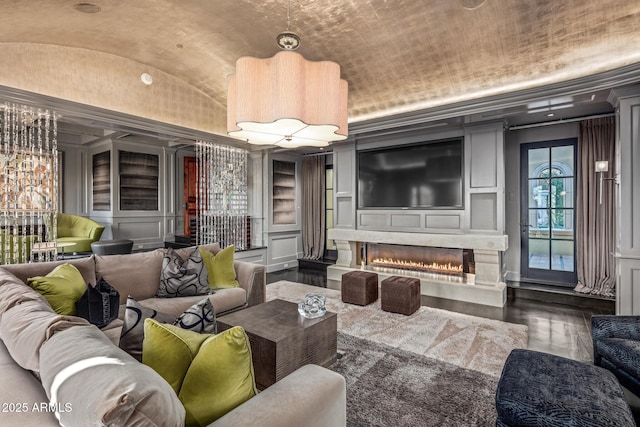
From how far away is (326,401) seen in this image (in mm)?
1212

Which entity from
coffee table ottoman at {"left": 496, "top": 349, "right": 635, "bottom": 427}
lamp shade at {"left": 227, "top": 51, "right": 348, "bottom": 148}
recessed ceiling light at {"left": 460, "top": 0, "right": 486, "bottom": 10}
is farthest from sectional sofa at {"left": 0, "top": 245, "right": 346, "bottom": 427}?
recessed ceiling light at {"left": 460, "top": 0, "right": 486, "bottom": 10}

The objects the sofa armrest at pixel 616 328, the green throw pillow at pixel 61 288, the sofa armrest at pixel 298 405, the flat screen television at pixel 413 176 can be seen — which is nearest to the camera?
the sofa armrest at pixel 298 405

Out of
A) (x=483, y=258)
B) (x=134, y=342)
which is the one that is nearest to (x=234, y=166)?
(x=483, y=258)

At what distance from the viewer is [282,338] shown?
2277mm

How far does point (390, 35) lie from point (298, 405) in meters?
3.72

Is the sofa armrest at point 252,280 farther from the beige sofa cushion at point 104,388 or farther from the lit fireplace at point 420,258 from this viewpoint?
the beige sofa cushion at point 104,388

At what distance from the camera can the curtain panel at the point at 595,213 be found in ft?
14.4

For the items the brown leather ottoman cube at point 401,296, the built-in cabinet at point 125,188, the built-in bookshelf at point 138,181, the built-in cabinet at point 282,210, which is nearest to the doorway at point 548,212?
the brown leather ottoman cube at point 401,296

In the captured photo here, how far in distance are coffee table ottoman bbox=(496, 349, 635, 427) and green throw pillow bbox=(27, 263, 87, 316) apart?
270 centimetres

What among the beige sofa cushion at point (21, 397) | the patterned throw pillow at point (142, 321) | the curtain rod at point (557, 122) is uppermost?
the curtain rod at point (557, 122)

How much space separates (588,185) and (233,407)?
535 cm

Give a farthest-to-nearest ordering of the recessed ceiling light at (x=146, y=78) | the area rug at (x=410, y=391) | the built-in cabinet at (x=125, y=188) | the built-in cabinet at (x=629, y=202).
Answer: the built-in cabinet at (x=125, y=188), the recessed ceiling light at (x=146, y=78), the built-in cabinet at (x=629, y=202), the area rug at (x=410, y=391)

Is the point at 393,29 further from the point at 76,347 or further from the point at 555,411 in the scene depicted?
the point at 76,347

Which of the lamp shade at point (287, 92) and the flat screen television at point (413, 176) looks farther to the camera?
the flat screen television at point (413, 176)
